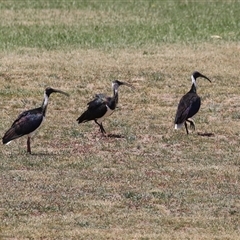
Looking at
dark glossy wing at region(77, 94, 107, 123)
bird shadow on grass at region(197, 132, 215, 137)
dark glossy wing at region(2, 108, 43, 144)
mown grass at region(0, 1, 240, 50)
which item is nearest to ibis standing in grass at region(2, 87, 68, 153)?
dark glossy wing at region(2, 108, 43, 144)

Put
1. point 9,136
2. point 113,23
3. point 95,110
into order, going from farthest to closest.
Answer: point 113,23 → point 95,110 → point 9,136

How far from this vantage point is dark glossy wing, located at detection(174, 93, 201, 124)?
1888cm

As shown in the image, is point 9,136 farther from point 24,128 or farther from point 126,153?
point 126,153

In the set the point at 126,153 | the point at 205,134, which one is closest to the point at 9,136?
the point at 126,153

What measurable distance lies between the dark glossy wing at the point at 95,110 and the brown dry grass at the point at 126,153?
11.1 inches

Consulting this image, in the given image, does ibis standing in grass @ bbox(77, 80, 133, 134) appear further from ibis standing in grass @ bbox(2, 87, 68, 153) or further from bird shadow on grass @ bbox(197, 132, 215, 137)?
ibis standing in grass @ bbox(2, 87, 68, 153)

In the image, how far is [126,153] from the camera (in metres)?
17.5

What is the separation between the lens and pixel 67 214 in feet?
45.5

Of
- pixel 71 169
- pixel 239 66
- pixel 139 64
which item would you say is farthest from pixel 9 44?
pixel 71 169

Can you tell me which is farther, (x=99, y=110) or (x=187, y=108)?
(x=187, y=108)

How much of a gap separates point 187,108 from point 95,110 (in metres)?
1.60

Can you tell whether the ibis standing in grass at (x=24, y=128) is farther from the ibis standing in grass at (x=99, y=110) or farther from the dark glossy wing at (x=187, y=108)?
the dark glossy wing at (x=187, y=108)

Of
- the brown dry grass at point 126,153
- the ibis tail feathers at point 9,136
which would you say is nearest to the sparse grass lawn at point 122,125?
the brown dry grass at point 126,153

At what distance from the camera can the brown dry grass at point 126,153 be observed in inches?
536
